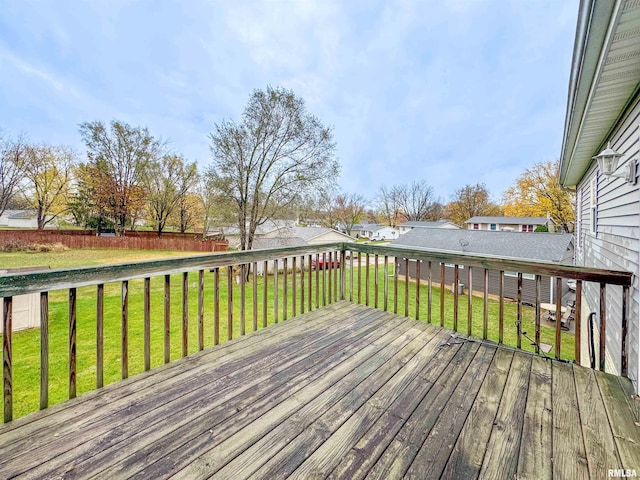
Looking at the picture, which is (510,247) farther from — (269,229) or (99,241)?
(99,241)

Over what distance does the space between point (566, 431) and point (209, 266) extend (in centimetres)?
250

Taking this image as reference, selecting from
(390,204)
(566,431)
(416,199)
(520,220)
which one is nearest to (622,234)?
(566,431)

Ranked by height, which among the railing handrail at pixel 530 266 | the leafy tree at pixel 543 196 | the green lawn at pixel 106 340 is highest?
the leafy tree at pixel 543 196

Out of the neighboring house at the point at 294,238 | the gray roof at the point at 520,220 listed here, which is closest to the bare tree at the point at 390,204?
the gray roof at the point at 520,220

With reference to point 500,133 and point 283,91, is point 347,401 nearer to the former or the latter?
point 283,91

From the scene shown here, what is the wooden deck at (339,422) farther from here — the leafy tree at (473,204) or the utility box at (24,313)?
the leafy tree at (473,204)

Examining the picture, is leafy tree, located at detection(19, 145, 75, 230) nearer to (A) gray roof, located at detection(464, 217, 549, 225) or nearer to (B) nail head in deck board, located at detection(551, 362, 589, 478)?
(B) nail head in deck board, located at detection(551, 362, 589, 478)

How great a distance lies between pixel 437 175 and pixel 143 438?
145 feet

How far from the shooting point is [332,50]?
33.7 ft

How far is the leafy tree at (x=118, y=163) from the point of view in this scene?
57.8 feet

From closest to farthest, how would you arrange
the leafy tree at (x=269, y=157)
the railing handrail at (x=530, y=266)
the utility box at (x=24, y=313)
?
the railing handrail at (x=530, y=266) < the utility box at (x=24, y=313) < the leafy tree at (x=269, y=157)

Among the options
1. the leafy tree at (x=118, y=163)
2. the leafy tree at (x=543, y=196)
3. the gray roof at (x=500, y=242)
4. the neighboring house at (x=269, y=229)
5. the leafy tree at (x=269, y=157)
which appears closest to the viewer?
the leafy tree at (x=269, y=157)

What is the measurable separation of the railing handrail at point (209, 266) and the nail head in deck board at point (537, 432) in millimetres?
798

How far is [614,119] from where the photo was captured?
3.00 m
